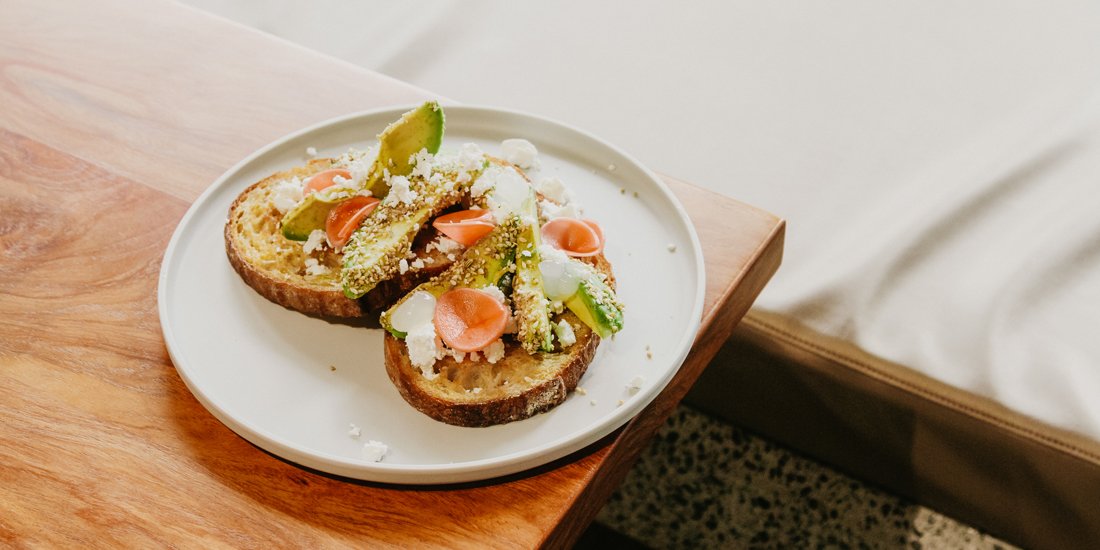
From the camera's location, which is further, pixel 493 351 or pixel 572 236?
pixel 572 236

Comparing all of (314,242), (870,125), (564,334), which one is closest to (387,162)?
(314,242)

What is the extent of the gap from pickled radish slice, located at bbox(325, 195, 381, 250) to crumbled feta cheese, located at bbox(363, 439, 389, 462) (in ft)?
0.98

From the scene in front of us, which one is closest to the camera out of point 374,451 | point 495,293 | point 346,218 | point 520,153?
point 374,451

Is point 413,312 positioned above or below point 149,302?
above

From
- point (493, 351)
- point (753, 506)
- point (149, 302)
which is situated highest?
point (493, 351)

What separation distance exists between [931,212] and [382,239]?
94 centimetres

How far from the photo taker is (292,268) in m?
1.19

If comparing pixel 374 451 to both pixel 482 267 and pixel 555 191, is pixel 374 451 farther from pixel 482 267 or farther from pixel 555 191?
pixel 555 191

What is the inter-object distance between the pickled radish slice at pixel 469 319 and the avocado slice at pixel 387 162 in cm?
21

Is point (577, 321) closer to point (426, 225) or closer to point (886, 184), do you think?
point (426, 225)

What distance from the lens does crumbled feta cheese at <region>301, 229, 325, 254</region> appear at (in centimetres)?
118

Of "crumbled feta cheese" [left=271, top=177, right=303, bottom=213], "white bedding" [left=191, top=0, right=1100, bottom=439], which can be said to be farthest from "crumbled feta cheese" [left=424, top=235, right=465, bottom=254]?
"white bedding" [left=191, top=0, right=1100, bottom=439]

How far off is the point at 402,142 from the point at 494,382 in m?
0.36

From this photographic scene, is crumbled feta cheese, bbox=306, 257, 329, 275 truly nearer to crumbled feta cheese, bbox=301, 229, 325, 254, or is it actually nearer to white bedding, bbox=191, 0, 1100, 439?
crumbled feta cheese, bbox=301, 229, 325, 254
